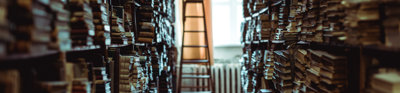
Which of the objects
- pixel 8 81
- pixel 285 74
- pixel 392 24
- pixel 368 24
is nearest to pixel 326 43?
pixel 368 24

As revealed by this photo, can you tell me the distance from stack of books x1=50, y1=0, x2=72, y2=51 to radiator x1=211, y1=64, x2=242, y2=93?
14.7 ft

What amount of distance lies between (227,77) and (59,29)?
184 inches

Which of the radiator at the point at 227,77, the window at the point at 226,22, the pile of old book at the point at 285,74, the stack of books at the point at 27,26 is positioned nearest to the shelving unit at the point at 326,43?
the pile of old book at the point at 285,74

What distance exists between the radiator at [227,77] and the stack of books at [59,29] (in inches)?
176

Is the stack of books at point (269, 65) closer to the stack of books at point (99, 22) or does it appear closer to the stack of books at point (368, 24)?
the stack of books at point (368, 24)

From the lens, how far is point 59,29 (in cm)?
121

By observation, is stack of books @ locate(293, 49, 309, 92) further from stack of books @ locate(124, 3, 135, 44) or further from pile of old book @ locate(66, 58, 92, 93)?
pile of old book @ locate(66, 58, 92, 93)

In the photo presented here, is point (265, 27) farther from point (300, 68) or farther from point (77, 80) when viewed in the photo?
point (77, 80)

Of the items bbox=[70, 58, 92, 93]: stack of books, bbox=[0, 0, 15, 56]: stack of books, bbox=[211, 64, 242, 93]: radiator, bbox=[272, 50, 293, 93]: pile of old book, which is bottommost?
bbox=[211, 64, 242, 93]: radiator

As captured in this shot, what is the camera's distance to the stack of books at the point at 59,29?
118 cm

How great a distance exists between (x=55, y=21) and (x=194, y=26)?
15.3 ft

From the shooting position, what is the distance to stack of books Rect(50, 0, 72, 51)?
1.18 m

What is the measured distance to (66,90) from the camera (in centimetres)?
125

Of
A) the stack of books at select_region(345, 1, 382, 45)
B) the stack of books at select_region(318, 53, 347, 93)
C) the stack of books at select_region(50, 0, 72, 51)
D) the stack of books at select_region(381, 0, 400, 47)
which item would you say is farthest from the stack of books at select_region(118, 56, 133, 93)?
the stack of books at select_region(381, 0, 400, 47)
